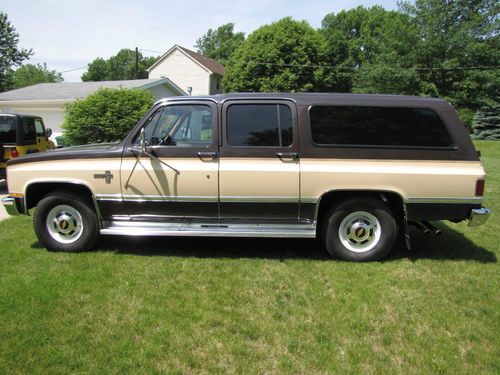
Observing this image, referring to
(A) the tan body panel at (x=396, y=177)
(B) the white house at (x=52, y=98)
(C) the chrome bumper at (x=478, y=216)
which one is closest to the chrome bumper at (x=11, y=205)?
(A) the tan body panel at (x=396, y=177)

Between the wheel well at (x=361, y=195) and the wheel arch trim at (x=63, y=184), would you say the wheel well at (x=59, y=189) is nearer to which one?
the wheel arch trim at (x=63, y=184)

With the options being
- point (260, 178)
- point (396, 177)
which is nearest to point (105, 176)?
point (260, 178)

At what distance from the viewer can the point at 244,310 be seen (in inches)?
148

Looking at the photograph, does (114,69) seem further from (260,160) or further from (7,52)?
(260,160)

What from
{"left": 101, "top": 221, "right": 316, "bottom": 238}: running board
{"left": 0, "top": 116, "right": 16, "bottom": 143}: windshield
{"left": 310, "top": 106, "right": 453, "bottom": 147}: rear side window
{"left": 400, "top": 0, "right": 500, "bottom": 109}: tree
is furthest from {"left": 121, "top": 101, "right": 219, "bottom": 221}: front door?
{"left": 400, "top": 0, "right": 500, "bottom": 109}: tree

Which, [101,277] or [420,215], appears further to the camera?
[420,215]

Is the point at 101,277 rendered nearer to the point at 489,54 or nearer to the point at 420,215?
the point at 420,215

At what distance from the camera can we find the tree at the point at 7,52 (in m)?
31.9

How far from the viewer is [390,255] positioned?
529cm

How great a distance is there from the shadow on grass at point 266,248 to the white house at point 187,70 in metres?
36.6

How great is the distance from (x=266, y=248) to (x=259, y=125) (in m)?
1.78

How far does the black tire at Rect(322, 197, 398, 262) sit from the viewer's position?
4.87m

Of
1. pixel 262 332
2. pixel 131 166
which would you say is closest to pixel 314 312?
pixel 262 332

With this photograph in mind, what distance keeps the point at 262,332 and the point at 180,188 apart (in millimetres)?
2160
